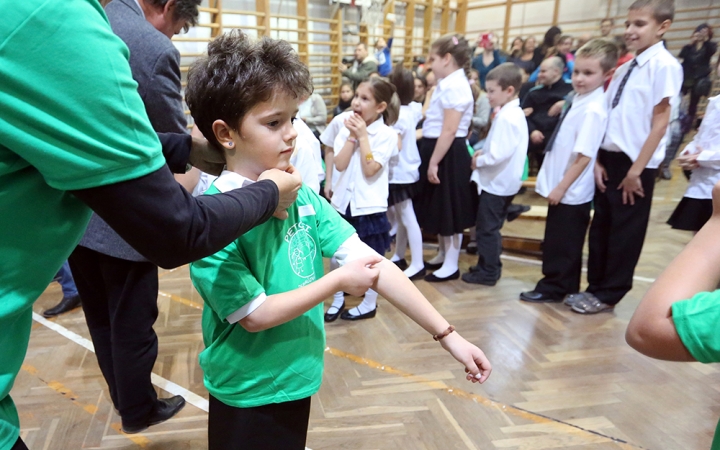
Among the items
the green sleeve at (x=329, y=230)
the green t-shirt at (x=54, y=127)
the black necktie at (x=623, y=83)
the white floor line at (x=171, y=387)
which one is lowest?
the white floor line at (x=171, y=387)

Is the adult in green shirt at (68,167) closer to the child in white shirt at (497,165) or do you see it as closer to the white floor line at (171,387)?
the white floor line at (171,387)

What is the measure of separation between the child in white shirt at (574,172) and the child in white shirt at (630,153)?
67 millimetres

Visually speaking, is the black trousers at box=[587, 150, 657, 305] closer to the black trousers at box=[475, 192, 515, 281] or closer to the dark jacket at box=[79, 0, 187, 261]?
the black trousers at box=[475, 192, 515, 281]

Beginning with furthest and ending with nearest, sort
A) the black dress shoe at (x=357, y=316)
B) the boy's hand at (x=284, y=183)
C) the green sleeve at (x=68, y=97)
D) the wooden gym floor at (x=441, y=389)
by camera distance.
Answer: the black dress shoe at (x=357, y=316) < the wooden gym floor at (x=441, y=389) < the boy's hand at (x=284, y=183) < the green sleeve at (x=68, y=97)

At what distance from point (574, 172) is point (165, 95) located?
2.28 metres

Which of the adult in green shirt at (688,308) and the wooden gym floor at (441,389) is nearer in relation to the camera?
the adult in green shirt at (688,308)

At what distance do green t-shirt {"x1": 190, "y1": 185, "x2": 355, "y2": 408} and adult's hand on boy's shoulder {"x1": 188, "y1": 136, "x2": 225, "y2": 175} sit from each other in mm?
181

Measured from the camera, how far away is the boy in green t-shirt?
2.99 feet

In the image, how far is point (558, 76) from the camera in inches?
178

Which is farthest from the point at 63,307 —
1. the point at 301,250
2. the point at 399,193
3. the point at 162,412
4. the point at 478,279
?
the point at 478,279

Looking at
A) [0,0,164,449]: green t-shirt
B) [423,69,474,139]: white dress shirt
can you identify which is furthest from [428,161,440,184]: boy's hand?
[0,0,164,449]: green t-shirt

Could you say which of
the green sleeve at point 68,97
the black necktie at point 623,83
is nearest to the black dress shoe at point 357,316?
the black necktie at point 623,83

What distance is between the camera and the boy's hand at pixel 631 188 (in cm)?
252

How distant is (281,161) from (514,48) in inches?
289
